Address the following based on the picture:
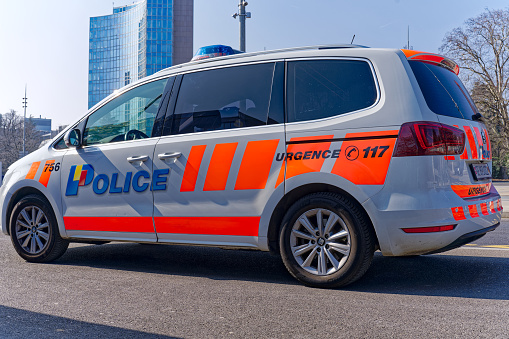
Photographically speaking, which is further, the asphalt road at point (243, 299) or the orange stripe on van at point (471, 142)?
the orange stripe on van at point (471, 142)

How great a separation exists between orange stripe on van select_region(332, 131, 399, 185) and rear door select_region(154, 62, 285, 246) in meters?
0.55

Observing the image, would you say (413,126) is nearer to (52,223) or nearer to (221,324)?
(221,324)

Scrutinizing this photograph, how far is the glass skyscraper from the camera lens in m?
108

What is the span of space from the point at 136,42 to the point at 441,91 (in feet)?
384

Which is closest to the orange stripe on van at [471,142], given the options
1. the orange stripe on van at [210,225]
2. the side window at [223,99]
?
the side window at [223,99]

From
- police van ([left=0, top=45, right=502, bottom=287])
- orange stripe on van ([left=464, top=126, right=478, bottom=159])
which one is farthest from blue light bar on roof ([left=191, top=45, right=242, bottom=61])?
orange stripe on van ([left=464, top=126, right=478, bottom=159])

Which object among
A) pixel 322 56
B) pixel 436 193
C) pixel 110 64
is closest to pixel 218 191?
pixel 322 56

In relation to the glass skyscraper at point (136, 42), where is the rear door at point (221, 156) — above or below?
below

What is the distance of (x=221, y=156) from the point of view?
4871 millimetres

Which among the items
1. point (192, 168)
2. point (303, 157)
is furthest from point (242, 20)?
point (303, 157)

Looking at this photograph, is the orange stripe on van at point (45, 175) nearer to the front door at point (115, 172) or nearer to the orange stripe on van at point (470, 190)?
the front door at point (115, 172)

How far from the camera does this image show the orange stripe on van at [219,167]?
4824mm

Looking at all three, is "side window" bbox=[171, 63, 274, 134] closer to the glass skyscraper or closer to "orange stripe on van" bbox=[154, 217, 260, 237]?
"orange stripe on van" bbox=[154, 217, 260, 237]

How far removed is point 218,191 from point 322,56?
1470 mm
